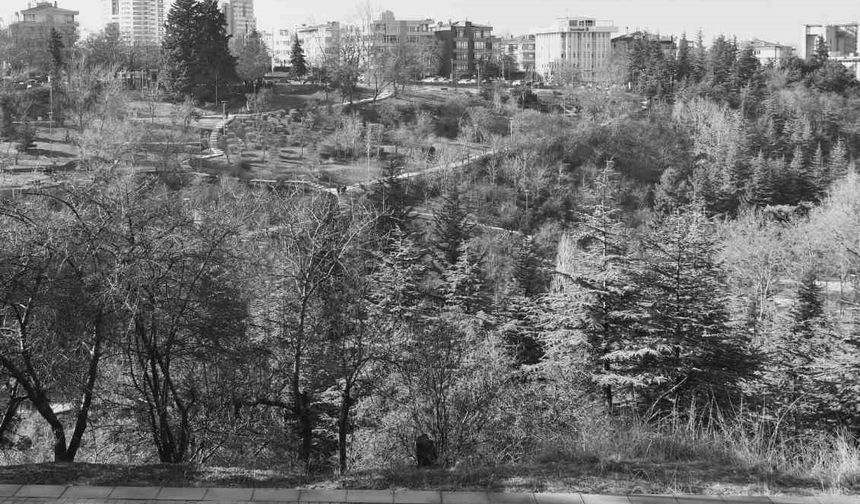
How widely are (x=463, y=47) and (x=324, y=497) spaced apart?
215 feet

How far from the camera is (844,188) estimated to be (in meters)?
36.9

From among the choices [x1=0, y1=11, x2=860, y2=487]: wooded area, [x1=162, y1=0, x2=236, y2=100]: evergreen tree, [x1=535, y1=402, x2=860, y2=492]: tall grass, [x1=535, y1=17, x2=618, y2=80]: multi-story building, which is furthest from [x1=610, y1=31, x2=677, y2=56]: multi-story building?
[x1=535, y1=402, x2=860, y2=492]: tall grass

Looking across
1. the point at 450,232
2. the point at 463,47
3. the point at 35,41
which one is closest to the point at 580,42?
the point at 463,47

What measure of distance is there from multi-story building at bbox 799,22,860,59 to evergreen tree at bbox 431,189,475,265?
70.6 meters

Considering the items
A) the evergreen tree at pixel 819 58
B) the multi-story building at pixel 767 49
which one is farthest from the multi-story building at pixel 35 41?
the multi-story building at pixel 767 49

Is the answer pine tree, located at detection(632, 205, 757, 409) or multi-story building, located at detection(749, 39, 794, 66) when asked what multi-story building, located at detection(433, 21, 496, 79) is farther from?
pine tree, located at detection(632, 205, 757, 409)

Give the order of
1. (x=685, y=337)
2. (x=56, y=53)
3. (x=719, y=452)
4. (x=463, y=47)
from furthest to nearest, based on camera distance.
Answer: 1. (x=463, y=47)
2. (x=56, y=53)
3. (x=685, y=337)
4. (x=719, y=452)

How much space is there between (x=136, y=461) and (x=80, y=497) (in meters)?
2.52

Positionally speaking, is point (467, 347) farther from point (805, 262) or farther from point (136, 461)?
point (805, 262)

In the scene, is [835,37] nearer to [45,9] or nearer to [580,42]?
[580,42]

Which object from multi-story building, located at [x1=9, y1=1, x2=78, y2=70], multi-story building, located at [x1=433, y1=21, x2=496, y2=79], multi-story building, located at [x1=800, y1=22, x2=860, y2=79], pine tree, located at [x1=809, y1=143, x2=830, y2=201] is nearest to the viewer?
pine tree, located at [x1=809, y1=143, x2=830, y2=201]

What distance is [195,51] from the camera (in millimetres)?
42406

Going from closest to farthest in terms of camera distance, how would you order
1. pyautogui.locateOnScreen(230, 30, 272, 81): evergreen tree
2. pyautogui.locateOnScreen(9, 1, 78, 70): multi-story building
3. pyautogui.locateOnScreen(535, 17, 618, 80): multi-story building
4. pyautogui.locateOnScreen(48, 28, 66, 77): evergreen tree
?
pyautogui.locateOnScreen(48, 28, 66, 77): evergreen tree, pyautogui.locateOnScreen(9, 1, 78, 70): multi-story building, pyautogui.locateOnScreen(230, 30, 272, 81): evergreen tree, pyautogui.locateOnScreen(535, 17, 618, 80): multi-story building

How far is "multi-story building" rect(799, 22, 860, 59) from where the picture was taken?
8294 cm
